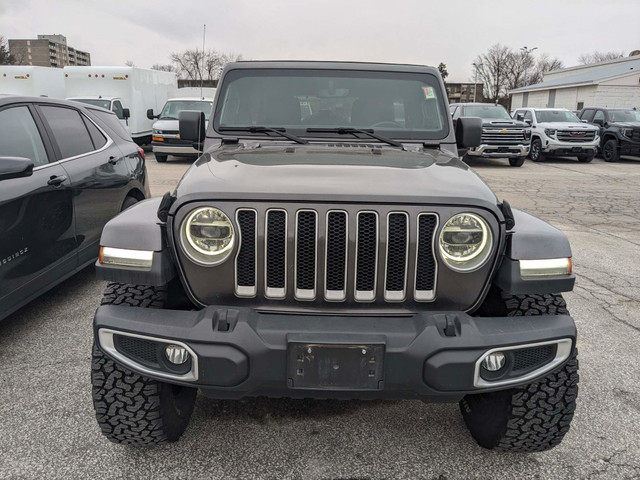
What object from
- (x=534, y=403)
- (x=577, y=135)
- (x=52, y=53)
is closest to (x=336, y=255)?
(x=534, y=403)

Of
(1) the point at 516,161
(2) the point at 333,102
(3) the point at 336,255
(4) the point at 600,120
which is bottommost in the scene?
(1) the point at 516,161

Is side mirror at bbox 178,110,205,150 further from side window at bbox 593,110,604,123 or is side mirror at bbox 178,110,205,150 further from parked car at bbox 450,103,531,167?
side window at bbox 593,110,604,123

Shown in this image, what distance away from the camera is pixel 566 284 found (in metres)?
2.14

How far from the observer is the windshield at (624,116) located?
1822cm

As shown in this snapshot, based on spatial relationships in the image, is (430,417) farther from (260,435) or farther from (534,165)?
(534,165)

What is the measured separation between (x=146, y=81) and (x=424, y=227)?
60.2ft

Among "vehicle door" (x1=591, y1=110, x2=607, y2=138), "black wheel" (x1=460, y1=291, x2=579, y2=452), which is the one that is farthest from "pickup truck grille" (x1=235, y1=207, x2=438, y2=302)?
"vehicle door" (x1=591, y1=110, x2=607, y2=138)

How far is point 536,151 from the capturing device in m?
18.0

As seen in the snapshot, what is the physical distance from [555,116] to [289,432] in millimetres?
18231

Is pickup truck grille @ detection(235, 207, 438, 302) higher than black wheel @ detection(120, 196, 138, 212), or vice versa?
pickup truck grille @ detection(235, 207, 438, 302)

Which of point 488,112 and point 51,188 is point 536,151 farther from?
point 51,188

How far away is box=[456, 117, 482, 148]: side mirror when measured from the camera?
337 centimetres

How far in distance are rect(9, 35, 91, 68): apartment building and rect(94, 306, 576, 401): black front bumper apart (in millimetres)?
107053

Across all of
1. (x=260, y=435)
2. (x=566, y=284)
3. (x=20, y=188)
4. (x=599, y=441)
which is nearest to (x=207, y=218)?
(x=260, y=435)
